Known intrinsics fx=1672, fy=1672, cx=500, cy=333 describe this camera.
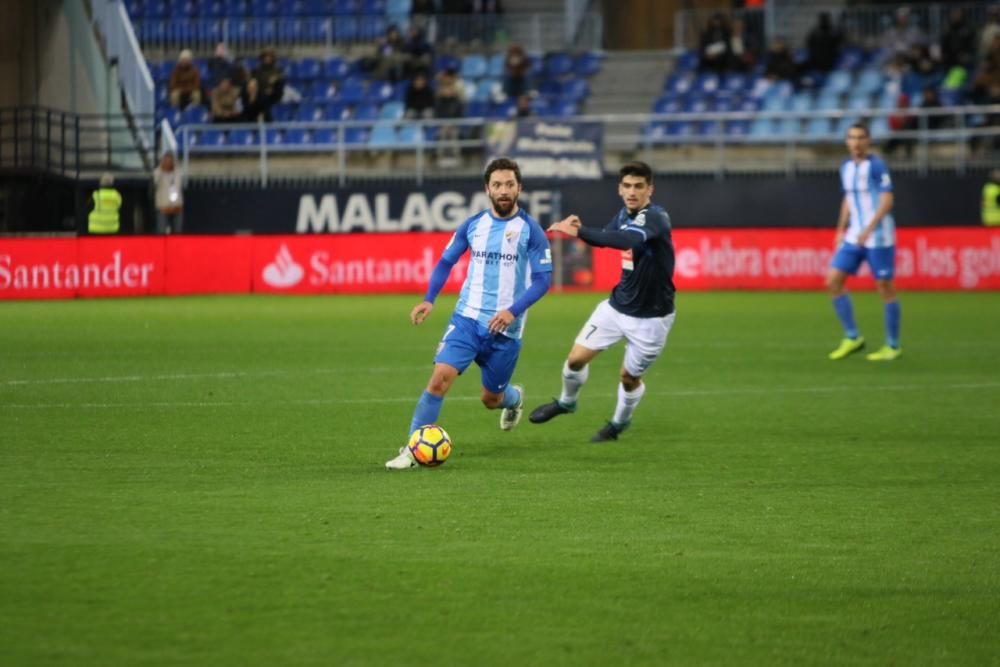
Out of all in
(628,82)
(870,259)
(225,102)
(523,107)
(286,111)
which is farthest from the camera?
(628,82)

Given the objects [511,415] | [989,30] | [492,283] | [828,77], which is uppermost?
[989,30]

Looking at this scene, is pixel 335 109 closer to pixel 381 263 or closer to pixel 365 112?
pixel 365 112

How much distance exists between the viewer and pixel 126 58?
29734 mm

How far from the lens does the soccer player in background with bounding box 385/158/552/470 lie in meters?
9.60

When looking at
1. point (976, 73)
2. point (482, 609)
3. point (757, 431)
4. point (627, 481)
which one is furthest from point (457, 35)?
point (482, 609)

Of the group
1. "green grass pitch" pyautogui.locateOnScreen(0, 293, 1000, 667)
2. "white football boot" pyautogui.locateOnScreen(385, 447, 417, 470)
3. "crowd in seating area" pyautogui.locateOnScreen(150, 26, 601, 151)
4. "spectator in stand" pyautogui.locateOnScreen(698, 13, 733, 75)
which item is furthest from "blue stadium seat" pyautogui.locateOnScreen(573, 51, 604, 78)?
"white football boot" pyautogui.locateOnScreen(385, 447, 417, 470)

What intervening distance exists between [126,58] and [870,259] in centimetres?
1704

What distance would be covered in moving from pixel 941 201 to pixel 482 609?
75.8ft

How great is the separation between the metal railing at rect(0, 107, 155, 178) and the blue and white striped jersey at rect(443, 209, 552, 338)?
17439mm

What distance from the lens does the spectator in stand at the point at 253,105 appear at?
29219 millimetres

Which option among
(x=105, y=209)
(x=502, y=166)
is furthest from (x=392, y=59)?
(x=502, y=166)

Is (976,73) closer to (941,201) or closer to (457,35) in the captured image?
(941,201)

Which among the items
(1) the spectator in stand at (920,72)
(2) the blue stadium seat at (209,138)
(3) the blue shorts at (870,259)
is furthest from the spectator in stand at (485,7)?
(3) the blue shorts at (870,259)

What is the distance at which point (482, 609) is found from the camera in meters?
6.00
